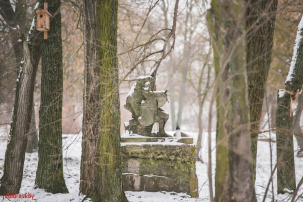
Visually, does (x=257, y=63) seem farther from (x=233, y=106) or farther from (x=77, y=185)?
(x=77, y=185)

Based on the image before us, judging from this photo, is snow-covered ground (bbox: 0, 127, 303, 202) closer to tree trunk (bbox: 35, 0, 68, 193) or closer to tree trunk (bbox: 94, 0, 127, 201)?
tree trunk (bbox: 35, 0, 68, 193)

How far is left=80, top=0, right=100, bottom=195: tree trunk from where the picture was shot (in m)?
4.55

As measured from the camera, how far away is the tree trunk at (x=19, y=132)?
5418mm

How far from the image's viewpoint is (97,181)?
15.0 feet

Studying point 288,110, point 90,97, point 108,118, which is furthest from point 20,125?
point 288,110

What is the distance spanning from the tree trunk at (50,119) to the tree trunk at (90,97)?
123 centimetres

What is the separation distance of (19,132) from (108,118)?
2156 mm

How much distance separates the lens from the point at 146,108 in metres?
6.76

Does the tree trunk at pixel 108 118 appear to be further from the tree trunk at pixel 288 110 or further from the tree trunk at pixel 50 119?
the tree trunk at pixel 288 110

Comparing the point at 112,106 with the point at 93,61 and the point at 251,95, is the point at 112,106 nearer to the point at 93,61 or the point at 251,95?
the point at 93,61

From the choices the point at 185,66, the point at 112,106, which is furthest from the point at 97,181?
the point at 185,66

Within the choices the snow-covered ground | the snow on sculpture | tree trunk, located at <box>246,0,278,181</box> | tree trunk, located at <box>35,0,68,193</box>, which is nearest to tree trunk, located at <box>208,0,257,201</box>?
the snow-covered ground

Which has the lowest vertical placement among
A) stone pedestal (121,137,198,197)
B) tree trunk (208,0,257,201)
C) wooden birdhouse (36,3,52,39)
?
stone pedestal (121,137,198,197)

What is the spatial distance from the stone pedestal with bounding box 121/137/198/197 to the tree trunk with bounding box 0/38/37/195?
224cm
